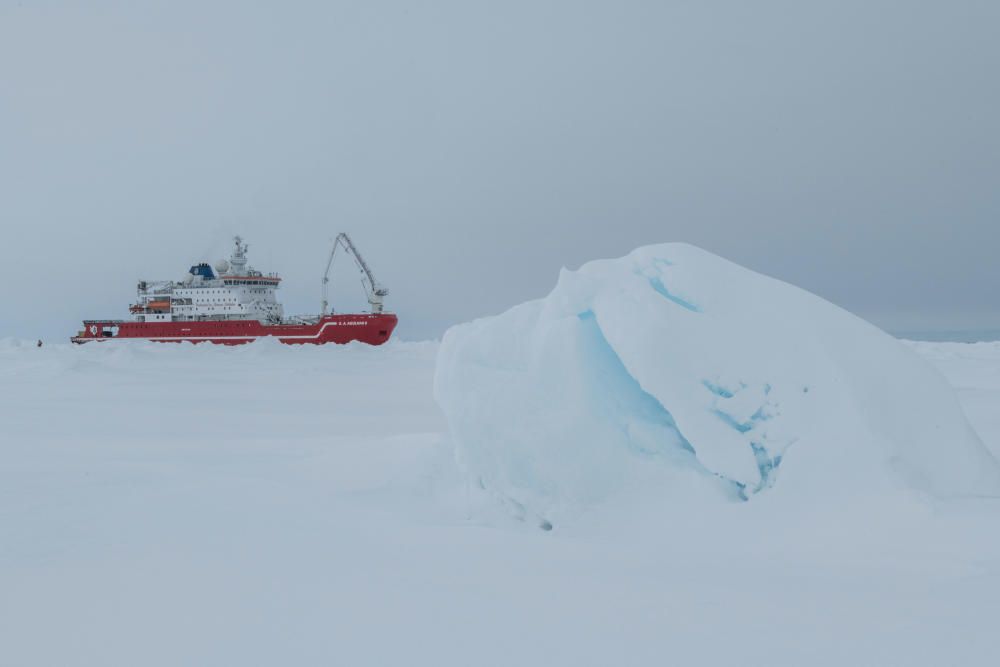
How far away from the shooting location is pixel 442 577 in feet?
12.2

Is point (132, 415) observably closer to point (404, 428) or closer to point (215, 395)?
point (215, 395)

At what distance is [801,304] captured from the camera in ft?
17.1

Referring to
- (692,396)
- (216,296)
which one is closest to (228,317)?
(216,296)

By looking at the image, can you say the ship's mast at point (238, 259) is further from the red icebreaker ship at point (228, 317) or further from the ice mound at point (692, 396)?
the ice mound at point (692, 396)

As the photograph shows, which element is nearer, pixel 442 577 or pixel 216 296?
pixel 442 577

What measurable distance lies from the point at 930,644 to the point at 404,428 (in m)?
8.98

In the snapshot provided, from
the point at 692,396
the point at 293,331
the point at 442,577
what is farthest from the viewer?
the point at 293,331

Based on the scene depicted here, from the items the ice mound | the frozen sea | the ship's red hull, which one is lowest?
the ship's red hull

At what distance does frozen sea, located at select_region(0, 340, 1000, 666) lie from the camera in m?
2.93

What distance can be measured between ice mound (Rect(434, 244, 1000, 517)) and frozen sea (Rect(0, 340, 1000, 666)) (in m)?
0.28

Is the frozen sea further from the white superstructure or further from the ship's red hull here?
the white superstructure

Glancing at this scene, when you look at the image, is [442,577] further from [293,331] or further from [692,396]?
[293,331]

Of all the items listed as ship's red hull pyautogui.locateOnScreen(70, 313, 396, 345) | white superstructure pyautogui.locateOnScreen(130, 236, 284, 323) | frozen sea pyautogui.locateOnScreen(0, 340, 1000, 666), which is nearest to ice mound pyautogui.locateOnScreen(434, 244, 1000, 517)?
frozen sea pyautogui.locateOnScreen(0, 340, 1000, 666)

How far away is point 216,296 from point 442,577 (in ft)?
163
